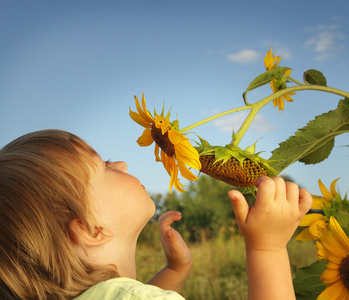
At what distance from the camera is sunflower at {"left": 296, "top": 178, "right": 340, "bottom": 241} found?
863 millimetres

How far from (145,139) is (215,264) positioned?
9.66 feet

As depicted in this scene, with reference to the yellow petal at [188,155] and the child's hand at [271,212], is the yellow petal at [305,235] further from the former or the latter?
the yellow petal at [188,155]

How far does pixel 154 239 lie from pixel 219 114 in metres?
3.95

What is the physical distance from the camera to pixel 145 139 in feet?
2.58

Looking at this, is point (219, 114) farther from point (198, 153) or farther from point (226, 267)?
point (226, 267)

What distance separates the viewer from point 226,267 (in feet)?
11.5

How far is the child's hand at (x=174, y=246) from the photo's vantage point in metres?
0.93

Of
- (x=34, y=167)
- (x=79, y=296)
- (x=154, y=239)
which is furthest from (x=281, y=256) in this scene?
(x=154, y=239)

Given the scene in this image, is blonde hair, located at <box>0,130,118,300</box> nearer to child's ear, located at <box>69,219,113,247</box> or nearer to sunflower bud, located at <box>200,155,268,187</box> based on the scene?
child's ear, located at <box>69,219,113,247</box>

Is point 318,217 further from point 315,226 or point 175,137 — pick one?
point 175,137

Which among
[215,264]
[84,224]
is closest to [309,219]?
[84,224]

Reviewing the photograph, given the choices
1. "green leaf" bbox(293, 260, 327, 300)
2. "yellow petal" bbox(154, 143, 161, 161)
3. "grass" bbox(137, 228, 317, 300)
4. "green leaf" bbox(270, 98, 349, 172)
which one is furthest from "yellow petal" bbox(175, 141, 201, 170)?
"grass" bbox(137, 228, 317, 300)

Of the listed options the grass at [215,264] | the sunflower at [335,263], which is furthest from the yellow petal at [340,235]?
the grass at [215,264]

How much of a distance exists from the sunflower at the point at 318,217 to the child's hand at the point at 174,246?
250 mm
